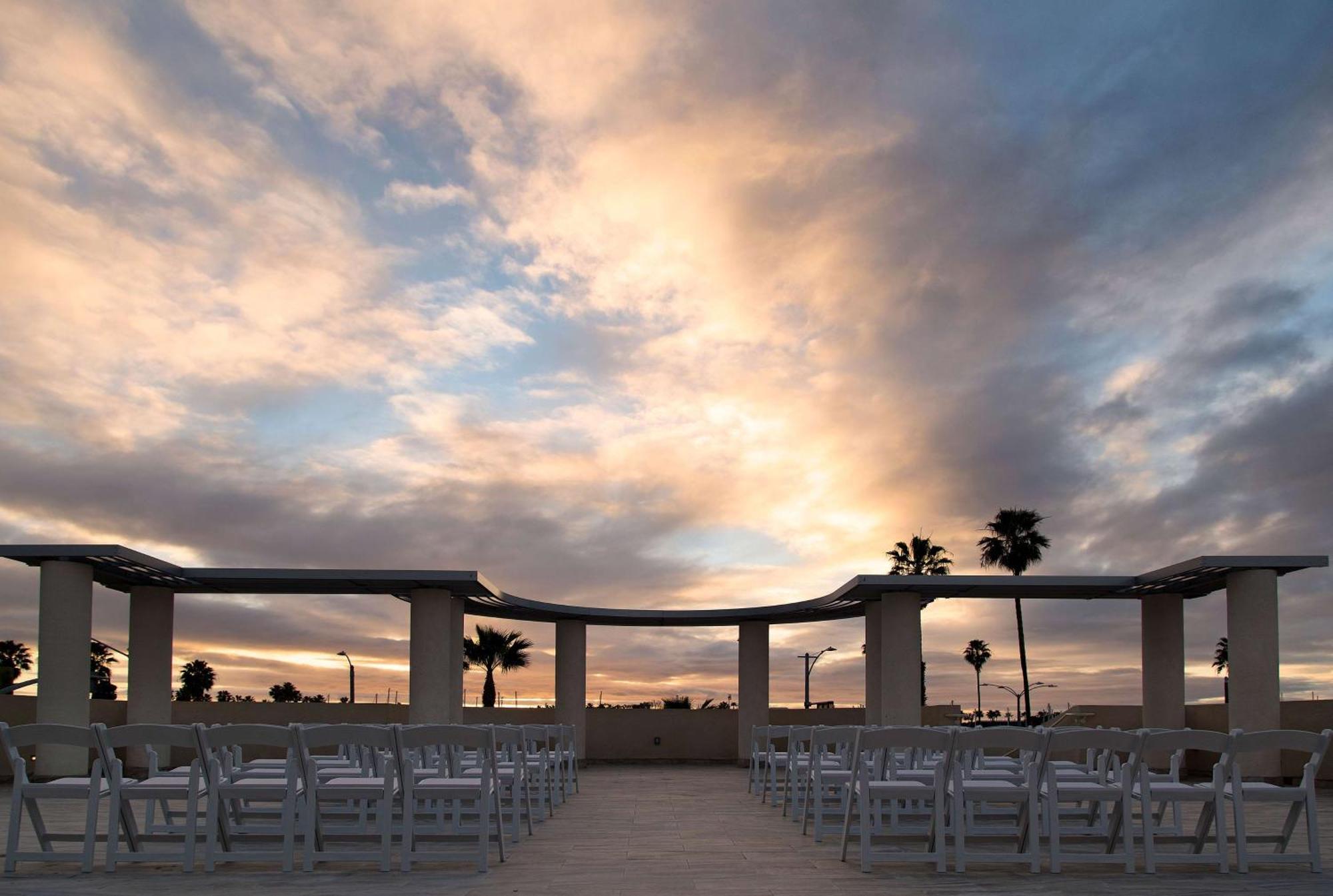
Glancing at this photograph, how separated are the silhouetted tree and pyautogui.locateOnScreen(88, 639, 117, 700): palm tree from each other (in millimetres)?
6481

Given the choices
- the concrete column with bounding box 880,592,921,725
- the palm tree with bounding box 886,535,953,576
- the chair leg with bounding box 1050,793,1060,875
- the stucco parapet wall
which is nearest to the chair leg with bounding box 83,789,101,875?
the chair leg with bounding box 1050,793,1060,875

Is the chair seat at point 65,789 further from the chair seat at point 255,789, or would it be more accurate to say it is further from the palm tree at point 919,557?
the palm tree at point 919,557

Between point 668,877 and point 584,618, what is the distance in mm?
16502

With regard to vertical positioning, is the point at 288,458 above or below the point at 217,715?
above

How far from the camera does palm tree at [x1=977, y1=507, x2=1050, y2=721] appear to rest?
38.4m

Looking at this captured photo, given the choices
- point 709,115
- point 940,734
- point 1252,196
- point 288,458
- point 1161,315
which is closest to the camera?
point 940,734

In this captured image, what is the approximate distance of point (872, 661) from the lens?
2158 cm

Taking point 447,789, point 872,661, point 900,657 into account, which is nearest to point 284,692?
point 872,661

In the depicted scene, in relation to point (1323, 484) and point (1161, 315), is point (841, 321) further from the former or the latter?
point (1323, 484)

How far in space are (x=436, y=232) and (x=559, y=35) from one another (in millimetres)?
4608

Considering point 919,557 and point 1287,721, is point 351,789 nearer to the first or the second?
point 1287,721

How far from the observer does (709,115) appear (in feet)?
47.7

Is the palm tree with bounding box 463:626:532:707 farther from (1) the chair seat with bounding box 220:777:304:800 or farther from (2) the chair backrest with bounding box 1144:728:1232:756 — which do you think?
(2) the chair backrest with bounding box 1144:728:1232:756

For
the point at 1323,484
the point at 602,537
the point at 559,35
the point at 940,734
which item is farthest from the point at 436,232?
the point at 1323,484
